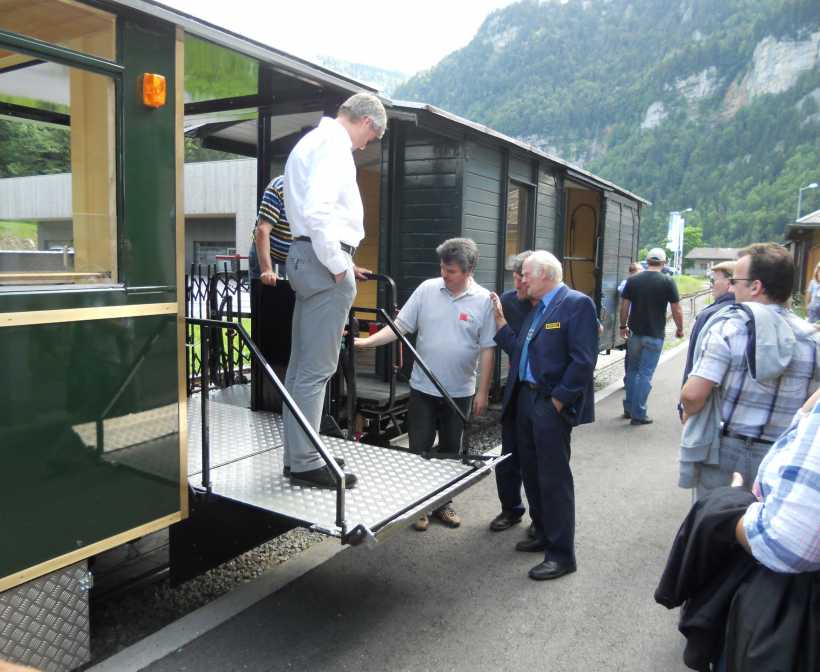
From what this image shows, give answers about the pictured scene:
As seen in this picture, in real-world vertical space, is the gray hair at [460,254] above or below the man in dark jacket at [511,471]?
above

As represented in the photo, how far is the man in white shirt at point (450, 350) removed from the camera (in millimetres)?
4352

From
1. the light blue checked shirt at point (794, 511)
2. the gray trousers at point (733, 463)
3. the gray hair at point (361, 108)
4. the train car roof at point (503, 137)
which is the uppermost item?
the train car roof at point (503, 137)

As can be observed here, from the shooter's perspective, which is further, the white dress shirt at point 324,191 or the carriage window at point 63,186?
the white dress shirt at point 324,191

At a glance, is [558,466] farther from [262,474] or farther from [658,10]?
[658,10]

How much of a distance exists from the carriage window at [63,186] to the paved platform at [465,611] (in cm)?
173

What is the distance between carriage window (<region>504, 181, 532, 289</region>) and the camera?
6.83 m

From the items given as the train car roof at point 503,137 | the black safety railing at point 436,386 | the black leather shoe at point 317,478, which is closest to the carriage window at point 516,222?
the train car roof at point 503,137

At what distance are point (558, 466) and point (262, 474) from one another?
1.63m

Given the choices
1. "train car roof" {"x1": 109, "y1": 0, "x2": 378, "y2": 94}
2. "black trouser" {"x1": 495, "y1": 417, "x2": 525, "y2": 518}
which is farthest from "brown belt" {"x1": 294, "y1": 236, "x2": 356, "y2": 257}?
"black trouser" {"x1": 495, "y1": 417, "x2": 525, "y2": 518}

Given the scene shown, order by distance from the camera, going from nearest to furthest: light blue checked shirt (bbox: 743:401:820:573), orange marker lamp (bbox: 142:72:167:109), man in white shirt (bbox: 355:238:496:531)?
1. light blue checked shirt (bbox: 743:401:820:573)
2. orange marker lamp (bbox: 142:72:167:109)
3. man in white shirt (bbox: 355:238:496:531)

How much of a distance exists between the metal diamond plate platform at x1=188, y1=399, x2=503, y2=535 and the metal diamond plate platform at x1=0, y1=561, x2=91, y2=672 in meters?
0.74

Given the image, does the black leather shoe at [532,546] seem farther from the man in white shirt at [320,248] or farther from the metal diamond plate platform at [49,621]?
the metal diamond plate platform at [49,621]

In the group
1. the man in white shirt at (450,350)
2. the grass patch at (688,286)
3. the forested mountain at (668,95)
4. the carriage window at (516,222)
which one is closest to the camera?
the man in white shirt at (450,350)

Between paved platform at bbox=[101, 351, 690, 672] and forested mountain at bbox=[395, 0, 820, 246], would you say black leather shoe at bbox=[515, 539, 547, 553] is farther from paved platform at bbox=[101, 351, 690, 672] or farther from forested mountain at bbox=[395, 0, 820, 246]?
forested mountain at bbox=[395, 0, 820, 246]
